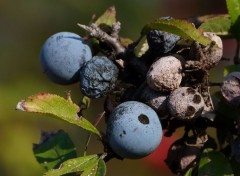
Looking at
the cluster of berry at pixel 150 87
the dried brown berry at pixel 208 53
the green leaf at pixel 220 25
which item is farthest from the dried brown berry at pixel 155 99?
the green leaf at pixel 220 25

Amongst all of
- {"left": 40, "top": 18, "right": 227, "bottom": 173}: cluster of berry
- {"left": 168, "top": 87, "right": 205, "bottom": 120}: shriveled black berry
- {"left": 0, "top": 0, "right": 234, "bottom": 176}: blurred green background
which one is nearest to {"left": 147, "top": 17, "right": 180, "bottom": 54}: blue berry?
{"left": 40, "top": 18, "right": 227, "bottom": 173}: cluster of berry

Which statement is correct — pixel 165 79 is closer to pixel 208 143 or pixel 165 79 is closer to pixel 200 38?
pixel 200 38

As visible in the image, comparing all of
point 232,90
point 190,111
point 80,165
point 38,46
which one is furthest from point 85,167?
point 38,46

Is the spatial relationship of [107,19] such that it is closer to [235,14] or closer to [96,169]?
[235,14]

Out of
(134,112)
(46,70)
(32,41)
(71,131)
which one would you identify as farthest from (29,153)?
(134,112)

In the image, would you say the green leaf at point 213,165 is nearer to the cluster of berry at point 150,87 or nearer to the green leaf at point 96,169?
the cluster of berry at point 150,87

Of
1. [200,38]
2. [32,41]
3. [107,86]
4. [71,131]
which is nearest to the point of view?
[200,38]

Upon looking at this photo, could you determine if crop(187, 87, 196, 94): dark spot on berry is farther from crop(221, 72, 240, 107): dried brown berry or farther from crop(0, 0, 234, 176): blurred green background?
crop(0, 0, 234, 176): blurred green background
